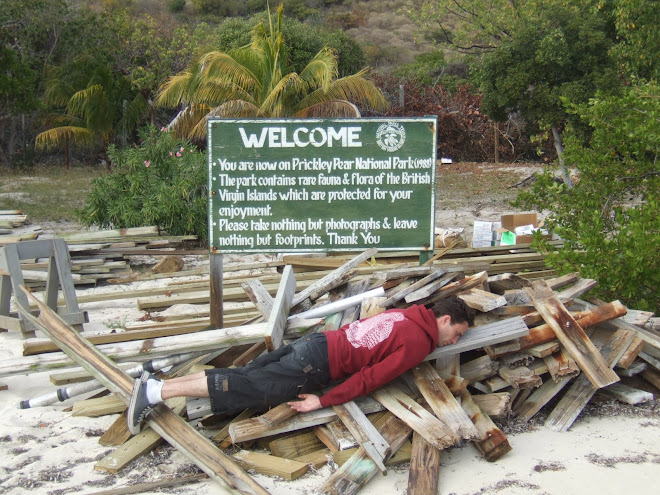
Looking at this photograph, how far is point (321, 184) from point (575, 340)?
2398mm

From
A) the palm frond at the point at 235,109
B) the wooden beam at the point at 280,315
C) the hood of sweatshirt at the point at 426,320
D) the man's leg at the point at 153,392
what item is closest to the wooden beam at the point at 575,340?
the hood of sweatshirt at the point at 426,320

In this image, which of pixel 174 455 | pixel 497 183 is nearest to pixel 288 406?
pixel 174 455

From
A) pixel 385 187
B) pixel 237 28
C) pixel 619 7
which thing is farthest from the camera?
pixel 237 28

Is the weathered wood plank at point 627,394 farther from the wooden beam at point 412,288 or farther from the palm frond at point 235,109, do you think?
the palm frond at point 235,109

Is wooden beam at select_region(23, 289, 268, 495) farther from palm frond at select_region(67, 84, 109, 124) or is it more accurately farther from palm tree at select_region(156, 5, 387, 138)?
palm frond at select_region(67, 84, 109, 124)

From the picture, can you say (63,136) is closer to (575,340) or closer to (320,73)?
(320,73)

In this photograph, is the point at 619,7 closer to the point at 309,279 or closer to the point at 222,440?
the point at 309,279

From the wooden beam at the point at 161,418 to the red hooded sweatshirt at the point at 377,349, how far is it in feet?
2.62

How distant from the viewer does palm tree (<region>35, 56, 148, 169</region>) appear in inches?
923

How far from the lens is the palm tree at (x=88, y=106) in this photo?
2344 cm

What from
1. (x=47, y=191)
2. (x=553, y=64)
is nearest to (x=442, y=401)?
(x=553, y=64)

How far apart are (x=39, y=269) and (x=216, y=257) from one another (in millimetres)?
4179

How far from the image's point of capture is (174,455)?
4.44 metres

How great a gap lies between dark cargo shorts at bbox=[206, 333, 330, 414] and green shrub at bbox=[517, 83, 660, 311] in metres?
3.01
